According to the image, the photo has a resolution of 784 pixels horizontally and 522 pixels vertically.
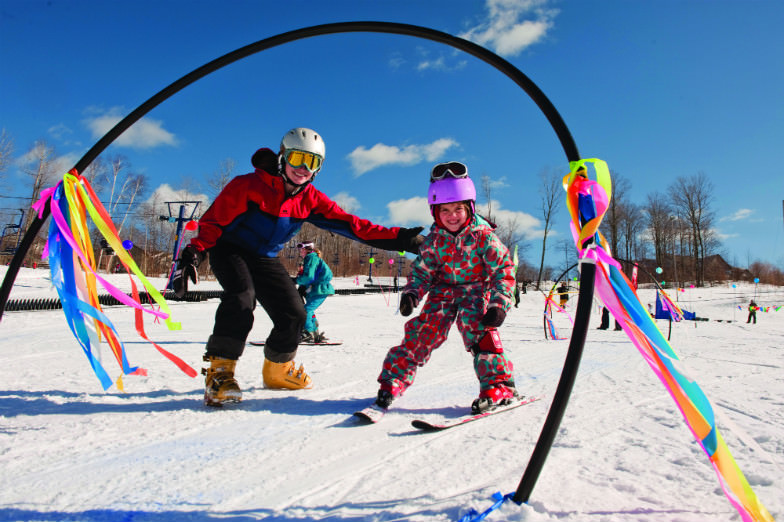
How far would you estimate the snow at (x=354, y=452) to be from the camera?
4.18 ft

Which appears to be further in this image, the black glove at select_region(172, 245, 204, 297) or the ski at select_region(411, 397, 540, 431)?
the black glove at select_region(172, 245, 204, 297)

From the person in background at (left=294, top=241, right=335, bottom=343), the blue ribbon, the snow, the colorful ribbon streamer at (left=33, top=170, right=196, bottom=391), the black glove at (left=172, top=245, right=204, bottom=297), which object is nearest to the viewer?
the blue ribbon

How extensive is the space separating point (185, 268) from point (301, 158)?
3.33 feet

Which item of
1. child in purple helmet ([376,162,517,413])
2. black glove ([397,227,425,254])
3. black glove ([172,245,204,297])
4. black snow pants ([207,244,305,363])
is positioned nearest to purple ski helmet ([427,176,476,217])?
child in purple helmet ([376,162,517,413])

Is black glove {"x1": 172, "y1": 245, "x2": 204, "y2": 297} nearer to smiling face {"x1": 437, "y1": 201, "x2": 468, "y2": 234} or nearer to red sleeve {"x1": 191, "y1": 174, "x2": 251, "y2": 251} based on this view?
red sleeve {"x1": 191, "y1": 174, "x2": 251, "y2": 251}

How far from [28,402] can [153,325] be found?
19.4ft

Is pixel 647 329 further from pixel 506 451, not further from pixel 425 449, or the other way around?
pixel 425 449

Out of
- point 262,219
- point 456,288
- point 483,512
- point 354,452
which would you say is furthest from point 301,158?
point 483,512

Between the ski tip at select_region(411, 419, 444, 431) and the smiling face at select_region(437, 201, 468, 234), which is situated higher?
the smiling face at select_region(437, 201, 468, 234)

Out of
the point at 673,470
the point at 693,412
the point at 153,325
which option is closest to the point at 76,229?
the point at 693,412

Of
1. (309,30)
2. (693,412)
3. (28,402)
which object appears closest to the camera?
(693,412)

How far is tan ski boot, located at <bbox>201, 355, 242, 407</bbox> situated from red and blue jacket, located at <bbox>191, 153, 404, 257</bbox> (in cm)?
72

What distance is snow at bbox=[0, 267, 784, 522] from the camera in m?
1.27

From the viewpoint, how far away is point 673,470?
58.1 inches
